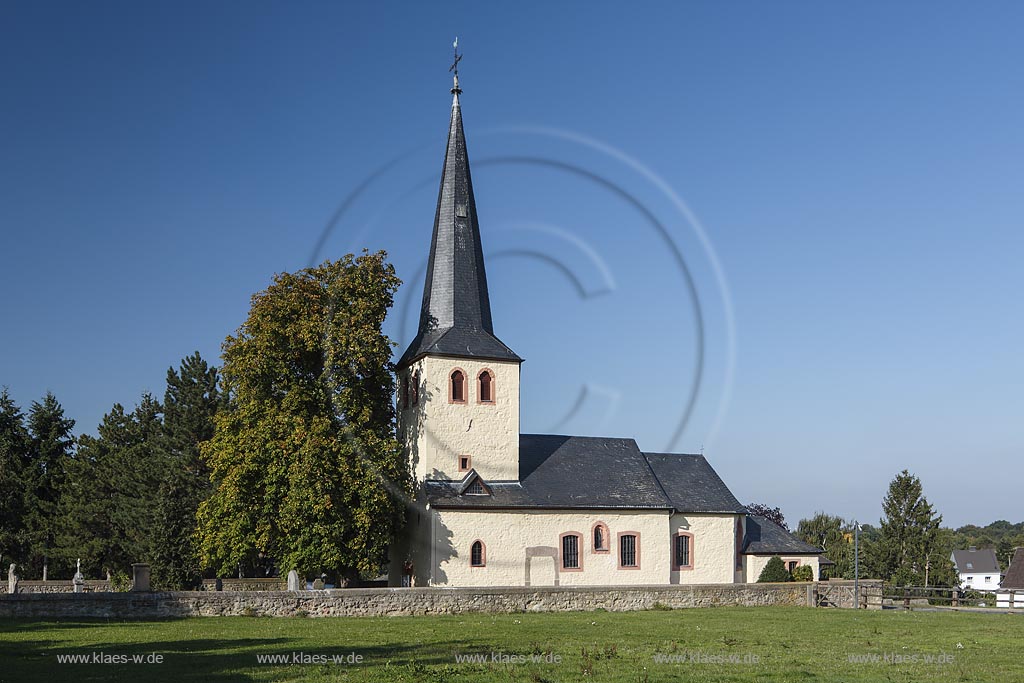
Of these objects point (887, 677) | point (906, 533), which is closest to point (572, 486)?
point (906, 533)

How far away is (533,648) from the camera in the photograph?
19.8 m

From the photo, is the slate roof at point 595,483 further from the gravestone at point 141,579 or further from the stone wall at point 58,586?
the stone wall at point 58,586

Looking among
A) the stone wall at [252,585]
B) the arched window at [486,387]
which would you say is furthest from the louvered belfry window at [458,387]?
the stone wall at [252,585]

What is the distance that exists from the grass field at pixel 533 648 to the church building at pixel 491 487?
11.1m

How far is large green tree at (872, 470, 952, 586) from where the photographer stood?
182 ft

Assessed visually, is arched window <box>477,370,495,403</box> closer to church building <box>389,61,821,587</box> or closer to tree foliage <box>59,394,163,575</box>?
church building <box>389,61,821,587</box>

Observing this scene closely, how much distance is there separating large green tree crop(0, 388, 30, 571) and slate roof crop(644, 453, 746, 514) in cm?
3793

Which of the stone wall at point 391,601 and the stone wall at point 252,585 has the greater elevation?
the stone wall at point 391,601

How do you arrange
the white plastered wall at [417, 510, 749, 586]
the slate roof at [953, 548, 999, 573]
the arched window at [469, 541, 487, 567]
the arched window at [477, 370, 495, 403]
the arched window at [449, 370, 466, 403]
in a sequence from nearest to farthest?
the white plastered wall at [417, 510, 749, 586] → the arched window at [469, 541, 487, 567] → the arched window at [449, 370, 466, 403] → the arched window at [477, 370, 495, 403] → the slate roof at [953, 548, 999, 573]

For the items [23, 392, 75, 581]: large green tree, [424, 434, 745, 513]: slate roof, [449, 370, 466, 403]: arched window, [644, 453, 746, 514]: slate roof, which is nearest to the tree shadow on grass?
[424, 434, 745, 513]: slate roof

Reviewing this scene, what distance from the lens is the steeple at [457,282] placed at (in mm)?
43188

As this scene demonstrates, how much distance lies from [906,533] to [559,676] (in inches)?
1851

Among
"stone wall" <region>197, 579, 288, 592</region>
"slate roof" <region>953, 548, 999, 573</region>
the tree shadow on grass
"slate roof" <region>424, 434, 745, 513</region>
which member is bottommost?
"slate roof" <region>953, 548, 999, 573</region>

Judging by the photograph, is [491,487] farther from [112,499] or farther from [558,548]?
[112,499]
